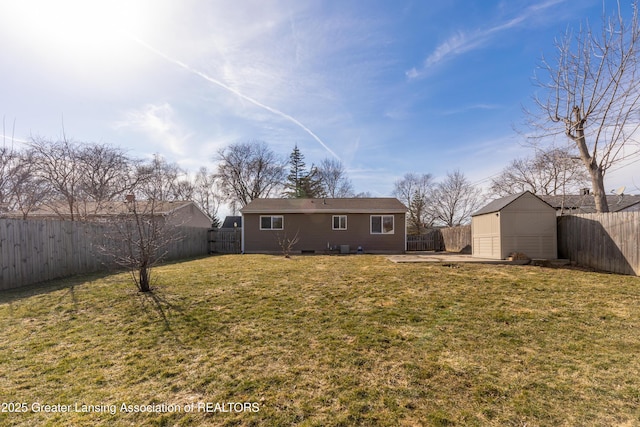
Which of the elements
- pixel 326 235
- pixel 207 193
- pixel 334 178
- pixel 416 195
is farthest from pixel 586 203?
pixel 207 193

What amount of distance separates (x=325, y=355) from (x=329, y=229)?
41.8 feet

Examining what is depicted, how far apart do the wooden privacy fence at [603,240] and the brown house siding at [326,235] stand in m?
7.27

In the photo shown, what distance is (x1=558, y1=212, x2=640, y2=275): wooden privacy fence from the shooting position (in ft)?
25.0

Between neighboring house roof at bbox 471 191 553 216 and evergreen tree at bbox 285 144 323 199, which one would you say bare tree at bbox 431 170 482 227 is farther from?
neighboring house roof at bbox 471 191 553 216

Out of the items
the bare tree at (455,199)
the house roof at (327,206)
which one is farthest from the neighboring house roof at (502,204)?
the bare tree at (455,199)

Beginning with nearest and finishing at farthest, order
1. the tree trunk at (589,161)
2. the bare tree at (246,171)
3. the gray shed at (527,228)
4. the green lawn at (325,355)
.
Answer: the green lawn at (325,355), the tree trunk at (589,161), the gray shed at (527,228), the bare tree at (246,171)

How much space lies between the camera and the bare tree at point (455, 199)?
30.3m

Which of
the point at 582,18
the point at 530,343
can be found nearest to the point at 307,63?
the point at 582,18

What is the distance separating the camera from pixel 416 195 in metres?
31.6

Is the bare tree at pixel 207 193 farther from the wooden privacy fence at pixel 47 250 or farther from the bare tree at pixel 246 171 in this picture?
the wooden privacy fence at pixel 47 250

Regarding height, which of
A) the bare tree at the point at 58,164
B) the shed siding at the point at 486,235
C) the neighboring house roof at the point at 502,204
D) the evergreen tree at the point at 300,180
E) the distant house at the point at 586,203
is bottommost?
the shed siding at the point at 486,235

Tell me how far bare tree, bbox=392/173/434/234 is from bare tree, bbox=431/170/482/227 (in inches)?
33.2

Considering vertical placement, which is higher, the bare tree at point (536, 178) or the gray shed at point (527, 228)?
the bare tree at point (536, 178)

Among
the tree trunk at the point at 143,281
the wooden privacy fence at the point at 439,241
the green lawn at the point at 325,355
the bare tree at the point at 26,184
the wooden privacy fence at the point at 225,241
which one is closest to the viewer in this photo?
the green lawn at the point at 325,355
